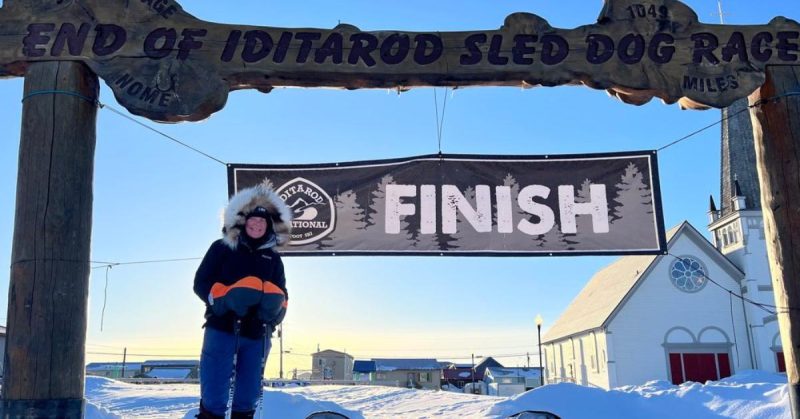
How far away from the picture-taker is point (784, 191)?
16.0ft

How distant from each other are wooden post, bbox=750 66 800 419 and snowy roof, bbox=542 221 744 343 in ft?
81.7

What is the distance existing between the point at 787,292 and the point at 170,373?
66.6m

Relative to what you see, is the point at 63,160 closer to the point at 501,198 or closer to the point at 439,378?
the point at 501,198

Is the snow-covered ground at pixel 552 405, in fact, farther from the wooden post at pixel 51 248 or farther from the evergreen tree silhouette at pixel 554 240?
the wooden post at pixel 51 248

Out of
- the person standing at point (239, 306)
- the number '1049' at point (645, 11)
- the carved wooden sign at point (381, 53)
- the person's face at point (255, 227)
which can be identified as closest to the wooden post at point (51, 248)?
the carved wooden sign at point (381, 53)

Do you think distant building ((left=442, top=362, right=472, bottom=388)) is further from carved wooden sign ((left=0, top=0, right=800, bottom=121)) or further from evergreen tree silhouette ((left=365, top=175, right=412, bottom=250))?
carved wooden sign ((left=0, top=0, right=800, bottom=121))

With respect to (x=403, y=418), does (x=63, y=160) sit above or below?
above

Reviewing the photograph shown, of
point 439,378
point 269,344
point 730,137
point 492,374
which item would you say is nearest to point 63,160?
point 269,344

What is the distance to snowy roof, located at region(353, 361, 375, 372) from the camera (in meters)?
76.6

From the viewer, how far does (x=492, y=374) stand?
65.6m

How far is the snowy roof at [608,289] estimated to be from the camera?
30.5 metres

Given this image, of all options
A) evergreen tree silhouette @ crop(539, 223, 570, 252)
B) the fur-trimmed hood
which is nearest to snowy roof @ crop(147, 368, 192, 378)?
evergreen tree silhouette @ crop(539, 223, 570, 252)

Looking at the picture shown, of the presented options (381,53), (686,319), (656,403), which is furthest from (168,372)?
(381,53)

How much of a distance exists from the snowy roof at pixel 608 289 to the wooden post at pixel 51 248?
27465mm
